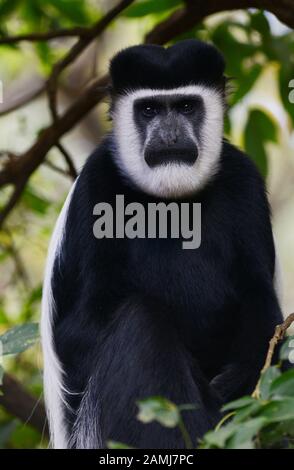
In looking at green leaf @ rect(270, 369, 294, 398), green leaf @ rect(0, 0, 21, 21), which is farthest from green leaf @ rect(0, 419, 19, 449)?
green leaf @ rect(270, 369, 294, 398)

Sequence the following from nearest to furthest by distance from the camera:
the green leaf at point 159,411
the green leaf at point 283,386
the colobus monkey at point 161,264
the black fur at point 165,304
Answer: the green leaf at point 159,411, the green leaf at point 283,386, the black fur at point 165,304, the colobus monkey at point 161,264

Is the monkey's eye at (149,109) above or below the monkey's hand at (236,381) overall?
above

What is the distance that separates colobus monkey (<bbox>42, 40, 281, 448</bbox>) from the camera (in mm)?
2316

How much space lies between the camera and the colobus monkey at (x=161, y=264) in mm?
2316

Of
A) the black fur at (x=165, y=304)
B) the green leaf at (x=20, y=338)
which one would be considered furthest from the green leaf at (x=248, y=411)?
the black fur at (x=165, y=304)

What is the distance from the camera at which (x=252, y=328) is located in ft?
8.02

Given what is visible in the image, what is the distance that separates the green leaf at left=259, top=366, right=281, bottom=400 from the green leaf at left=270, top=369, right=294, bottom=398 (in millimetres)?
11

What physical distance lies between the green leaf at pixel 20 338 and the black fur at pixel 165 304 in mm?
347

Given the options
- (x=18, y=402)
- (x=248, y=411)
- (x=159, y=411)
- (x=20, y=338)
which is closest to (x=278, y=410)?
(x=248, y=411)

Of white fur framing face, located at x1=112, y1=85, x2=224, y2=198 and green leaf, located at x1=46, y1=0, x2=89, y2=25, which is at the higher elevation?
green leaf, located at x1=46, y1=0, x2=89, y2=25

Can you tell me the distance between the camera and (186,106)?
251 cm

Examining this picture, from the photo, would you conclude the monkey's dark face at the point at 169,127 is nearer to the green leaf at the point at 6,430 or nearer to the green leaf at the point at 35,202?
the green leaf at the point at 35,202

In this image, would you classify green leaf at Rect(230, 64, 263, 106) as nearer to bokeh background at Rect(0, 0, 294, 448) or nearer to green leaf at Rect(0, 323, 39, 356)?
bokeh background at Rect(0, 0, 294, 448)
